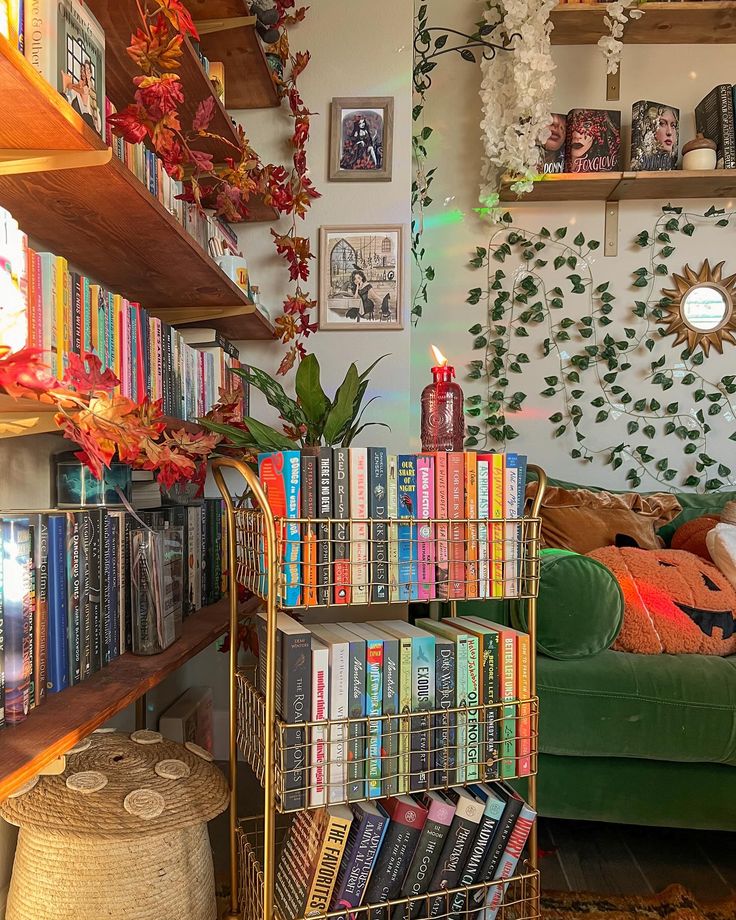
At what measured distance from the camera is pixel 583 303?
2648mm

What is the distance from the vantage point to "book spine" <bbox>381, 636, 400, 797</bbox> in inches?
44.2

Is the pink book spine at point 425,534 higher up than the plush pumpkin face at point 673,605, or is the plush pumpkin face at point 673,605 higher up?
the pink book spine at point 425,534

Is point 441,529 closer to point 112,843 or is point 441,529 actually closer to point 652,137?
point 112,843

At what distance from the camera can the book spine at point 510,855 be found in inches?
47.4

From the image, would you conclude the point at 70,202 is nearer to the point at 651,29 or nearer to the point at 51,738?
the point at 51,738

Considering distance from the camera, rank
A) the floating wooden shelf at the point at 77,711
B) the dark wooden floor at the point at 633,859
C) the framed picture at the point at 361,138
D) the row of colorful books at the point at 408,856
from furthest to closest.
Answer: the framed picture at the point at 361,138, the dark wooden floor at the point at 633,859, the row of colorful books at the point at 408,856, the floating wooden shelf at the point at 77,711

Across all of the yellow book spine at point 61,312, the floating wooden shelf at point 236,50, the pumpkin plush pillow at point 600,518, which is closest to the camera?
the yellow book spine at point 61,312

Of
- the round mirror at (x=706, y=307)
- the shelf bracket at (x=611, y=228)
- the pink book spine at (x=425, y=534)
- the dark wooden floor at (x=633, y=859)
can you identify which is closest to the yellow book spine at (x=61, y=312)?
the pink book spine at (x=425, y=534)

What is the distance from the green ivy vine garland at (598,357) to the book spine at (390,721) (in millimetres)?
1615

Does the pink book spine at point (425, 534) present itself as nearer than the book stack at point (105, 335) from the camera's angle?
No

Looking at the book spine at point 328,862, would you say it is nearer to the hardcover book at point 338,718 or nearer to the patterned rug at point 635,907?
the hardcover book at point 338,718

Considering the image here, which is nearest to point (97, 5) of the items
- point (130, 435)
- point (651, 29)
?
point (130, 435)

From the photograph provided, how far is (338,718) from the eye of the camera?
3.59 feet

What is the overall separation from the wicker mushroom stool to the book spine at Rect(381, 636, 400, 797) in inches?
11.2
